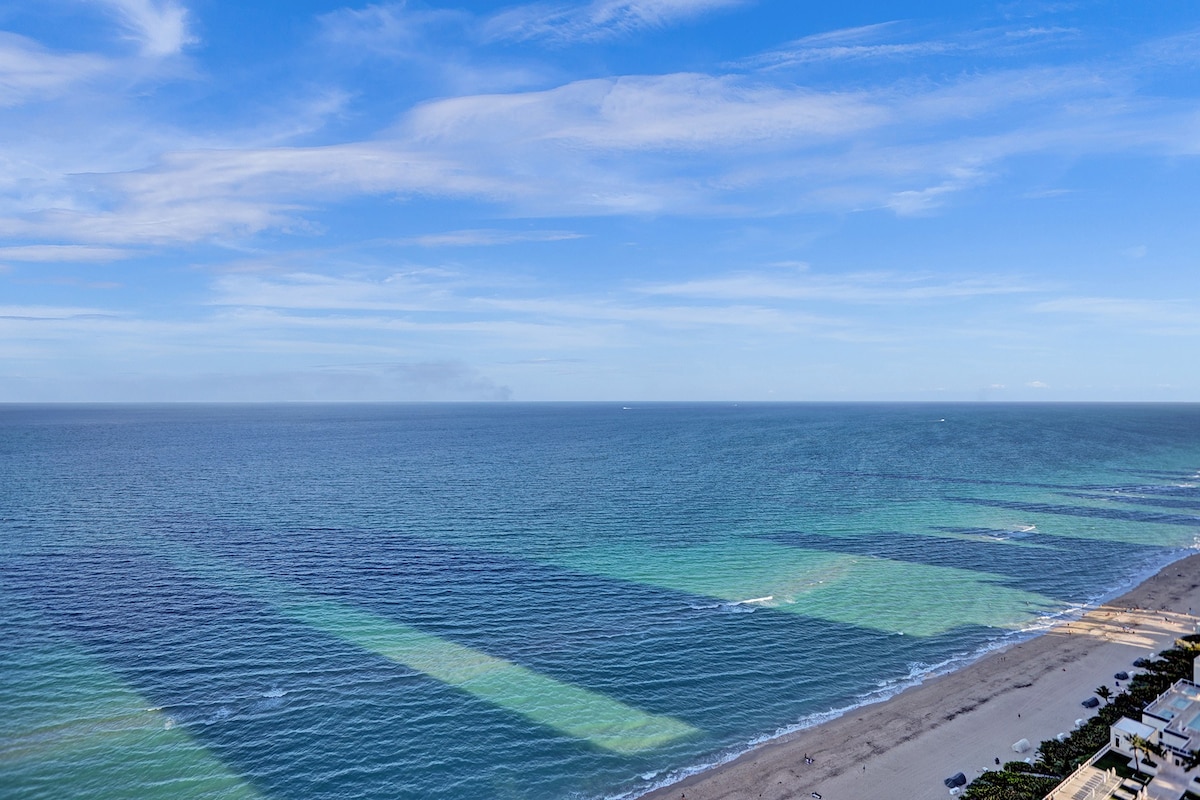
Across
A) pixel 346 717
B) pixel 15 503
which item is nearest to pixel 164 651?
pixel 346 717

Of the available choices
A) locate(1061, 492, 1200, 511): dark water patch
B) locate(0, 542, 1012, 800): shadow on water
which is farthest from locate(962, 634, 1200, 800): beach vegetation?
locate(1061, 492, 1200, 511): dark water patch

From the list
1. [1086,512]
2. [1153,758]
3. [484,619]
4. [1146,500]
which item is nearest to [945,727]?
[1153,758]

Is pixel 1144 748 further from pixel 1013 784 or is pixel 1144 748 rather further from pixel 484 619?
pixel 484 619

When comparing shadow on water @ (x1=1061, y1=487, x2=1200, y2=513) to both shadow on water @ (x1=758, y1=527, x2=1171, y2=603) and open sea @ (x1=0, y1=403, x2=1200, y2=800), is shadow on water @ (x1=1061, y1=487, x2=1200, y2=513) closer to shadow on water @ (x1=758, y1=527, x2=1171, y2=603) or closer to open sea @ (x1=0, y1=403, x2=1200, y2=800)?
open sea @ (x1=0, y1=403, x2=1200, y2=800)

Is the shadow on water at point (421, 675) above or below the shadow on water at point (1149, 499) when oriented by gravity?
below

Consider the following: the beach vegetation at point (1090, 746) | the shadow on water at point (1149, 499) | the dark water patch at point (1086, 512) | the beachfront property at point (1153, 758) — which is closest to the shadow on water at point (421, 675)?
the beach vegetation at point (1090, 746)

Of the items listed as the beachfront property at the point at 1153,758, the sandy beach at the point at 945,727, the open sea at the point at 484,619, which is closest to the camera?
the beachfront property at the point at 1153,758

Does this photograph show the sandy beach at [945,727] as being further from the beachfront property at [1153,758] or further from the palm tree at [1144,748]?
the palm tree at [1144,748]

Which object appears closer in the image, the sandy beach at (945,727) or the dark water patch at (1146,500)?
the sandy beach at (945,727)
